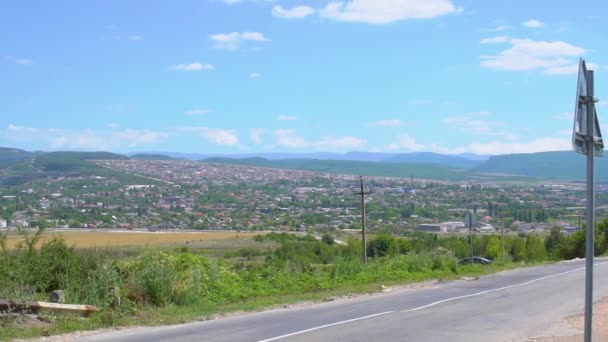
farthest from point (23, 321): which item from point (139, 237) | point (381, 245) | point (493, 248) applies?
point (493, 248)

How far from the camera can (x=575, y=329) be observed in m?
12.5

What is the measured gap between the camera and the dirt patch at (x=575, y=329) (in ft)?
37.0

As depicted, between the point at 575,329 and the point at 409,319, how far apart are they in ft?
9.86

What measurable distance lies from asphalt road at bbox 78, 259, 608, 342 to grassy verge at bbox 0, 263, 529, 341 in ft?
1.73

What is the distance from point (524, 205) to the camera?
94938mm

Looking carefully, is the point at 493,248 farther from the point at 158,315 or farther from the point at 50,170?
the point at 50,170

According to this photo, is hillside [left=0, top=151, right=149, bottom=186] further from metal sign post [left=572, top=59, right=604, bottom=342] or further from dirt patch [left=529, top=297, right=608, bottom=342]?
metal sign post [left=572, top=59, right=604, bottom=342]

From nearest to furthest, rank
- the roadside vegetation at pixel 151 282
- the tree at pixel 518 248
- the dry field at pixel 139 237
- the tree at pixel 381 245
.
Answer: the roadside vegetation at pixel 151 282
the dry field at pixel 139 237
the tree at pixel 381 245
the tree at pixel 518 248

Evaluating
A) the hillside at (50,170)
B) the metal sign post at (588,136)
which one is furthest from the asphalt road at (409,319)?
the hillside at (50,170)

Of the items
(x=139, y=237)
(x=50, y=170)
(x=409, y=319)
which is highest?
(x=50, y=170)

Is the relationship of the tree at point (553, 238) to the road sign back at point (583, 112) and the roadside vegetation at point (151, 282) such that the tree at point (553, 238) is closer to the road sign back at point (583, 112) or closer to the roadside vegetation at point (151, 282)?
the roadside vegetation at point (151, 282)

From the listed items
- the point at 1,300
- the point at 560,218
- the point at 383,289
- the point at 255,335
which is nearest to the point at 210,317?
the point at 255,335

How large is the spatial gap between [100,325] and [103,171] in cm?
9284

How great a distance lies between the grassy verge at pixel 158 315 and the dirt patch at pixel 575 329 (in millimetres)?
5878
